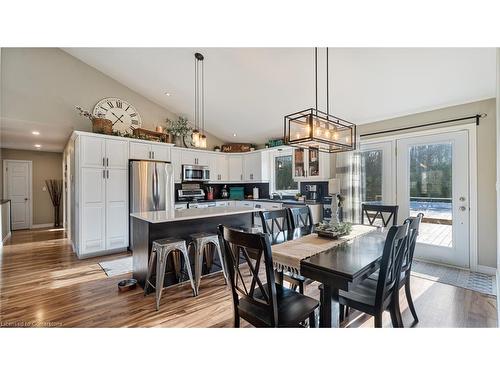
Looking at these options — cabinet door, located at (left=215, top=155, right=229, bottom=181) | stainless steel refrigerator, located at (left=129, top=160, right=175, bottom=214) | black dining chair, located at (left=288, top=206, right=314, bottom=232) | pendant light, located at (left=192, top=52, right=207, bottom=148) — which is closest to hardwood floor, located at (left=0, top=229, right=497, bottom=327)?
black dining chair, located at (left=288, top=206, right=314, bottom=232)

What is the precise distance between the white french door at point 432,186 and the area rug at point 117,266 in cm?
417

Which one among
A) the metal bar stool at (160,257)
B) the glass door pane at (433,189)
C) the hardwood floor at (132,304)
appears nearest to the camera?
the hardwood floor at (132,304)

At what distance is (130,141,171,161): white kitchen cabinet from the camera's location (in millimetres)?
4375

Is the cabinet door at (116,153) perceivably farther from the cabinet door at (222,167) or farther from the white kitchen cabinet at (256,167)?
the white kitchen cabinet at (256,167)

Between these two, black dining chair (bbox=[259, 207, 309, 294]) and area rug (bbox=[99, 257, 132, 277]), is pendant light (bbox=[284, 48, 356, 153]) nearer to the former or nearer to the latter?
black dining chair (bbox=[259, 207, 309, 294])

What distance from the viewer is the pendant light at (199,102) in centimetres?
327

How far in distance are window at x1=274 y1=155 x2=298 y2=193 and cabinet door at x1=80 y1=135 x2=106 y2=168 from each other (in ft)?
12.1

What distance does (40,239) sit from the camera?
5.14 metres

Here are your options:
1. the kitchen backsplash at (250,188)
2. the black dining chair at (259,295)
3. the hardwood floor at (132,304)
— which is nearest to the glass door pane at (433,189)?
the hardwood floor at (132,304)

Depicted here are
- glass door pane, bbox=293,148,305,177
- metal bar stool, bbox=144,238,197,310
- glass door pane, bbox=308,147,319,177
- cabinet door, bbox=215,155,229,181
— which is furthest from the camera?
cabinet door, bbox=215,155,229,181
